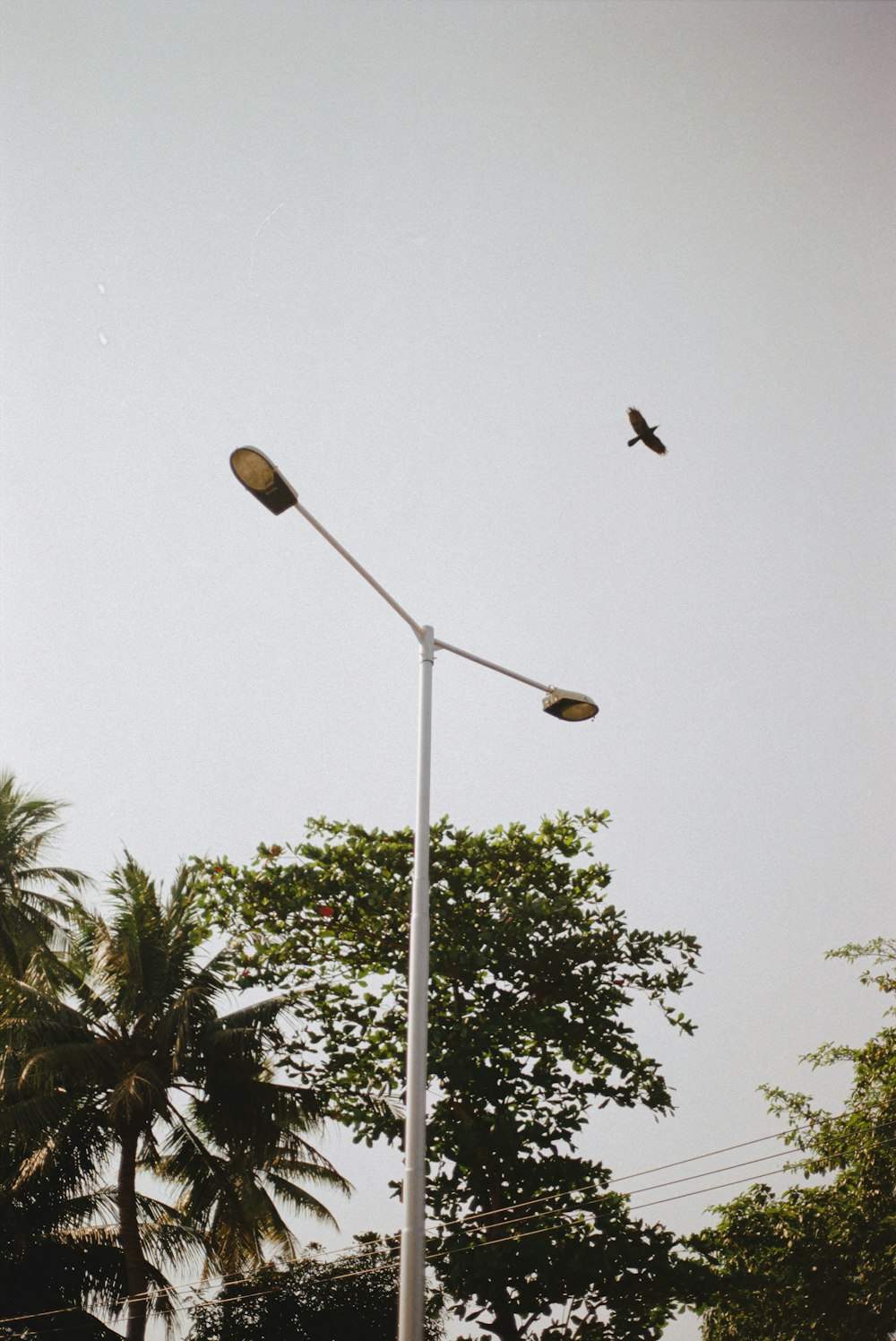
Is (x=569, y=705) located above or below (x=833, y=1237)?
above

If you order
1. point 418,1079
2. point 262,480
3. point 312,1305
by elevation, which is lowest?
point 312,1305

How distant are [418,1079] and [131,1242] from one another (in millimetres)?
11436

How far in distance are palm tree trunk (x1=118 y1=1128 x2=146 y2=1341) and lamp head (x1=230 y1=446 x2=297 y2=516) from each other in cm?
1229

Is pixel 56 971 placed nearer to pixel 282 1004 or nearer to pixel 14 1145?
pixel 14 1145

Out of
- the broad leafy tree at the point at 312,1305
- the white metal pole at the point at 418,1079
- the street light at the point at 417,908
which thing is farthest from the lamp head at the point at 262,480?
the broad leafy tree at the point at 312,1305

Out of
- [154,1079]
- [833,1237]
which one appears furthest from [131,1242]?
[833,1237]

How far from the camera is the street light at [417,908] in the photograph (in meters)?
5.28

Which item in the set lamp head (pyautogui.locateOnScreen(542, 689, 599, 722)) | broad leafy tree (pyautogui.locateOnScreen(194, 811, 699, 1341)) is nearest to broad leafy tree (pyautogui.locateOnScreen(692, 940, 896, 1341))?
broad leafy tree (pyautogui.locateOnScreen(194, 811, 699, 1341))

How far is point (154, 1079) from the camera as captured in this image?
47.5 ft

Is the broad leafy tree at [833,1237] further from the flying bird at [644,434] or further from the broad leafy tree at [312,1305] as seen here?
the flying bird at [644,434]

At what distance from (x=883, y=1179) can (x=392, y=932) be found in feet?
30.8

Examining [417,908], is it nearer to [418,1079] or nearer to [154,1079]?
[418,1079]

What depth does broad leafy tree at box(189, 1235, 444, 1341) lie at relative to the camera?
15523 millimetres

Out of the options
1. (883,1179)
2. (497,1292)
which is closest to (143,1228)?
(497,1292)
